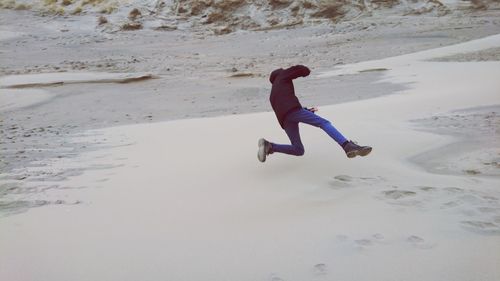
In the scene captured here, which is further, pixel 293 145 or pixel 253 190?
pixel 293 145

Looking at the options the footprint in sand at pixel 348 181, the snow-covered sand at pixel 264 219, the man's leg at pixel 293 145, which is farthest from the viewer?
the man's leg at pixel 293 145

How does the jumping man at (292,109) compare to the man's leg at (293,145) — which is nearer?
the jumping man at (292,109)

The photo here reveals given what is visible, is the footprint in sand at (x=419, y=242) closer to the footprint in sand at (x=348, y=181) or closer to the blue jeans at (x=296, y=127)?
the footprint in sand at (x=348, y=181)

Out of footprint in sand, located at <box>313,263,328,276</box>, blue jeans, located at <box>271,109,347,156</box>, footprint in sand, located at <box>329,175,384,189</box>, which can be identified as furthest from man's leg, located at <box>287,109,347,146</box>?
footprint in sand, located at <box>313,263,328,276</box>

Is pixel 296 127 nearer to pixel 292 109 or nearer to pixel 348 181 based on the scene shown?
pixel 292 109

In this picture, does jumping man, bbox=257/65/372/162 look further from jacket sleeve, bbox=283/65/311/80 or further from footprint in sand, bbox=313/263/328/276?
footprint in sand, bbox=313/263/328/276

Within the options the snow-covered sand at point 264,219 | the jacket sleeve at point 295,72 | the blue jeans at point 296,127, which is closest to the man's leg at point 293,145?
the blue jeans at point 296,127

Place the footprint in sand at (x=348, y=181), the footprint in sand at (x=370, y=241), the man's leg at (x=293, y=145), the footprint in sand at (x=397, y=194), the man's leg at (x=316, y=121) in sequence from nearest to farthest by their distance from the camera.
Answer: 1. the footprint in sand at (x=370, y=241)
2. the footprint in sand at (x=397, y=194)
3. the footprint in sand at (x=348, y=181)
4. the man's leg at (x=316, y=121)
5. the man's leg at (x=293, y=145)

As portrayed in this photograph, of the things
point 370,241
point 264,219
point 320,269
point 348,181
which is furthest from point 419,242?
point 348,181

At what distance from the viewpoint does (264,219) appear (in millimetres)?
3002

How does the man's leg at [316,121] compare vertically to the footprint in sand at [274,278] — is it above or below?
above

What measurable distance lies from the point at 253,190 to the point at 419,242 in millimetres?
1277

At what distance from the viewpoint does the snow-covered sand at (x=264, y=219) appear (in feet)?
7.91

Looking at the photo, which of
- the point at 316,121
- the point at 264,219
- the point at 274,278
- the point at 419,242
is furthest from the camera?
the point at 316,121
